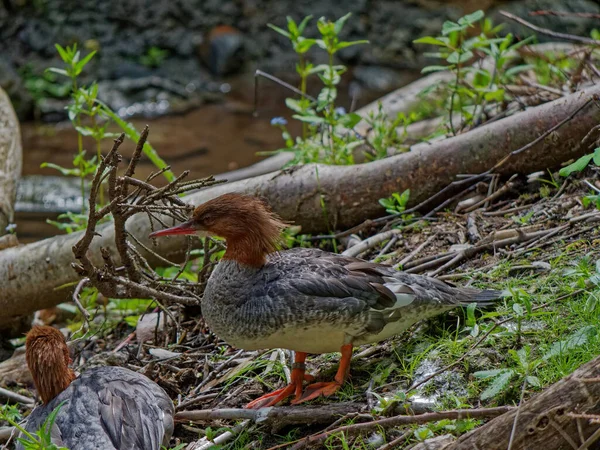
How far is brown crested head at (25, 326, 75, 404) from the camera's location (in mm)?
3604

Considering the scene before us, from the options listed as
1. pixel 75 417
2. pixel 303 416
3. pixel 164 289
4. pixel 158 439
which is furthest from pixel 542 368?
pixel 164 289

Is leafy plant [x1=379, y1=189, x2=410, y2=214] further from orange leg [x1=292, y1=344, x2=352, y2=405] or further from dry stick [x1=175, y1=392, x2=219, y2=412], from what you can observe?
dry stick [x1=175, y1=392, x2=219, y2=412]

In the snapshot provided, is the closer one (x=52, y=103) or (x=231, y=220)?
(x=231, y=220)

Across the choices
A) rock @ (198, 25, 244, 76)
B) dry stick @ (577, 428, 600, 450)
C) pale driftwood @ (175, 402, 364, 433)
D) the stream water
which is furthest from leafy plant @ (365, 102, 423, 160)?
rock @ (198, 25, 244, 76)

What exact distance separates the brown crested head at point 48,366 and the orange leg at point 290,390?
879 mm

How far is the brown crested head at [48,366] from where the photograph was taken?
3.60 m

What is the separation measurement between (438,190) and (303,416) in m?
2.17

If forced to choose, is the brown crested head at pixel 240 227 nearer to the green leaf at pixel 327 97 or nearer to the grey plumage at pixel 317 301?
the grey plumage at pixel 317 301

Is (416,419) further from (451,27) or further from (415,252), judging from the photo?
(451,27)

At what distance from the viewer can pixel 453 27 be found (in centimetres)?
481

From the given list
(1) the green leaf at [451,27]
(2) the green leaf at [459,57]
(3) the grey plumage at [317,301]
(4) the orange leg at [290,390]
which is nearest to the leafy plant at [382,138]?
(2) the green leaf at [459,57]

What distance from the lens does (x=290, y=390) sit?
139 inches

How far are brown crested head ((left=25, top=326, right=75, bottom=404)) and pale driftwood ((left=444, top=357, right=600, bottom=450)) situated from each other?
204cm

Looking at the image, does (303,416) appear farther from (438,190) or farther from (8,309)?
(8,309)
